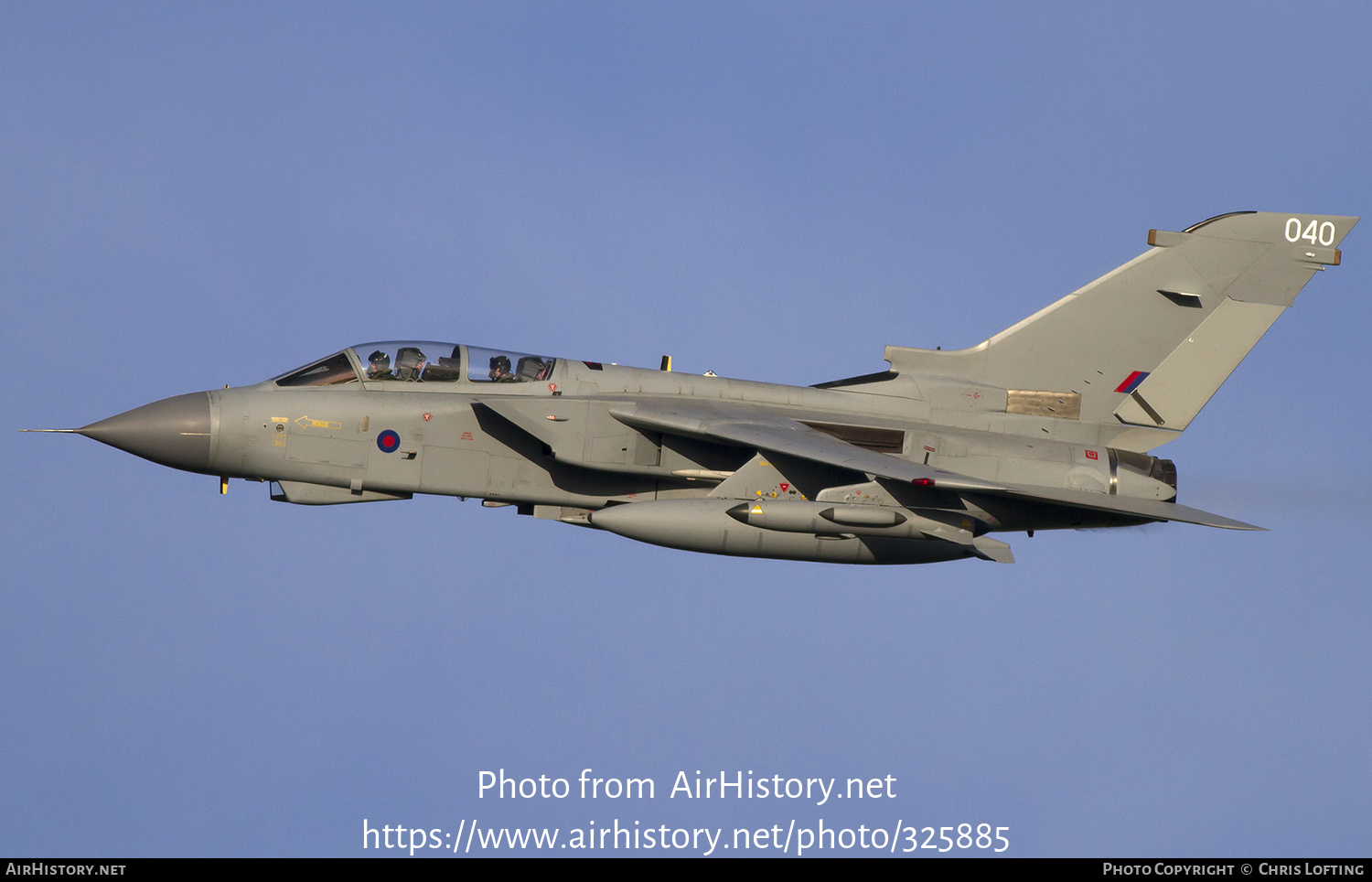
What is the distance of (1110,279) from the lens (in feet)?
60.9

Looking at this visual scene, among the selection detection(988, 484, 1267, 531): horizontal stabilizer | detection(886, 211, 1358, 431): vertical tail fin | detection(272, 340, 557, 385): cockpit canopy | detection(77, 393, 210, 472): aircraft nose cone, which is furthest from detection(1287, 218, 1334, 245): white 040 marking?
detection(77, 393, 210, 472): aircraft nose cone

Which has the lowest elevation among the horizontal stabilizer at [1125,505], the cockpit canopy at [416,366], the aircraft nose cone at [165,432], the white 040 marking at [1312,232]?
the horizontal stabilizer at [1125,505]

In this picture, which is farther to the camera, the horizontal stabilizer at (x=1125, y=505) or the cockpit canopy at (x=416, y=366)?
the cockpit canopy at (x=416, y=366)

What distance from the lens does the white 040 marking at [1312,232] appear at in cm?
1845

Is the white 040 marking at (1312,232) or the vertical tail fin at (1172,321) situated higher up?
the white 040 marking at (1312,232)

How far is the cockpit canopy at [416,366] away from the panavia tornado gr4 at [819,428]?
0.03m

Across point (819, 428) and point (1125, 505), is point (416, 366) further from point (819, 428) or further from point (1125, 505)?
point (1125, 505)

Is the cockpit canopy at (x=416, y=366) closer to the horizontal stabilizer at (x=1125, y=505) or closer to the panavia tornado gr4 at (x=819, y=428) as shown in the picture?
the panavia tornado gr4 at (x=819, y=428)

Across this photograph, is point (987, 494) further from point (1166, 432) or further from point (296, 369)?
point (296, 369)

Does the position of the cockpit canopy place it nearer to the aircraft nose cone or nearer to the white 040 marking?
the aircraft nose cone

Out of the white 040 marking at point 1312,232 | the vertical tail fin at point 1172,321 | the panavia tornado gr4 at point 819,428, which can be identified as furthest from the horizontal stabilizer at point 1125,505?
the white 040 marking at point 1312,232

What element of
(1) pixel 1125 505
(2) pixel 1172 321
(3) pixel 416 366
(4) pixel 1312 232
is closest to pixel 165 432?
(3) pixel 416 366

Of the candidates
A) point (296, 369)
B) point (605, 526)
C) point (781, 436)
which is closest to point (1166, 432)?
point (781, 436)

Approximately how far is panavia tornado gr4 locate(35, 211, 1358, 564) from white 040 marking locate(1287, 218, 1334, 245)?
0.08ft
